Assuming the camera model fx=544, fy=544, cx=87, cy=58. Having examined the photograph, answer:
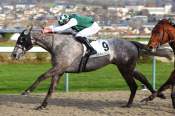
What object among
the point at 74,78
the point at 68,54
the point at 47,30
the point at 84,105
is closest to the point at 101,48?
the point at 68,54

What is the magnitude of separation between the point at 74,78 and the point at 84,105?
531 centimetres

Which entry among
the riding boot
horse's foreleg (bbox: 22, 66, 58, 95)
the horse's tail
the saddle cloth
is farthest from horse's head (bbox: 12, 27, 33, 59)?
the horse's tail

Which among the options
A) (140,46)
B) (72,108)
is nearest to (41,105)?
(72,108)

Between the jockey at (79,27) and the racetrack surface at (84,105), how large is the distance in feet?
3.41

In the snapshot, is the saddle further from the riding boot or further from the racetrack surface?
the racetrack surface

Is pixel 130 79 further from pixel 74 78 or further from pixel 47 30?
pixel 74 78

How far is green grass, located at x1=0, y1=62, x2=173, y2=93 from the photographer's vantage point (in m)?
13.0

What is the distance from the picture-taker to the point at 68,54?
9.10 m

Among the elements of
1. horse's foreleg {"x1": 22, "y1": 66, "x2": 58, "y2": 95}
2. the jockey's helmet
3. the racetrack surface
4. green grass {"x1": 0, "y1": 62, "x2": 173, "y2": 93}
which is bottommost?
green grass {"x1": 0, "y1": 62, "x2": 173, "y2": 93}

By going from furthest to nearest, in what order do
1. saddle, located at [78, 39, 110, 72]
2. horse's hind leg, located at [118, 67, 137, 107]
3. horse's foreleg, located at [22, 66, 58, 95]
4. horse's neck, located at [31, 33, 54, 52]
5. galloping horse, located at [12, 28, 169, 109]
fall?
horse's hind leg, located at [118, 67, 137, 107] → saddle, located at [78, 39, 110, 72] → horse's neck, located at [31, 33, 54, 52] → galloping horse, located at [12, 28, 169, 109] → horse's foreleg, located at [22, 66, 58, 95]

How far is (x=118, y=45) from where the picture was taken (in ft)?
31.4

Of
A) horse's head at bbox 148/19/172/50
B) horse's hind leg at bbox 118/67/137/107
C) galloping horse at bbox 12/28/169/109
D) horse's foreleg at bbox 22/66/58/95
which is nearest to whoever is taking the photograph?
horse's head at bbox 148/19/172/50

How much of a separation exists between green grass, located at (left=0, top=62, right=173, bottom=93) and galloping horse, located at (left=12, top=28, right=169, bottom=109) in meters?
3.24

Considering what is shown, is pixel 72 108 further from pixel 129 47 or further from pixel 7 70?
pixel 7 70
